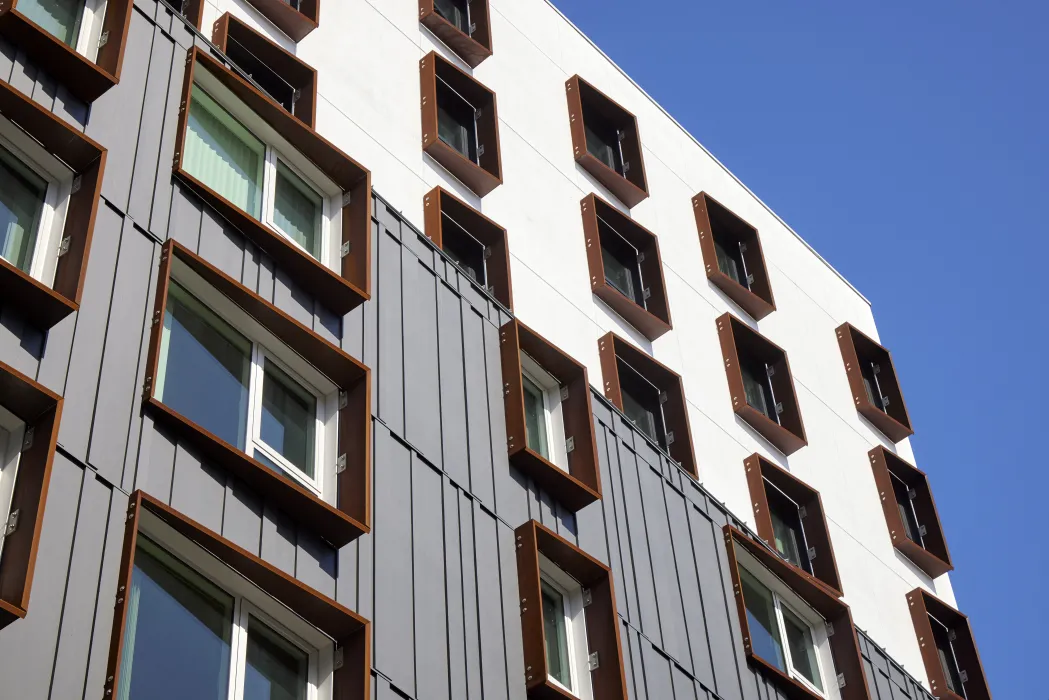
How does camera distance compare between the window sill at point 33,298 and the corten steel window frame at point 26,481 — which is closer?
the corten steel window frame at point 26,481

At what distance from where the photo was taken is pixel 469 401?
16.7 m

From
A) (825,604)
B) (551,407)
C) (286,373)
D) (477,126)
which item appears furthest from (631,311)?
(286,373)

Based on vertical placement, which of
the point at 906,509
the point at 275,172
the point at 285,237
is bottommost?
the point at 285,237

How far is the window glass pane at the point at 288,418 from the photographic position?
13867mm

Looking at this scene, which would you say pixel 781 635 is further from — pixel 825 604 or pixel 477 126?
pixel 477 126

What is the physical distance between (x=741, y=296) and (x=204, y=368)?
53.3ft

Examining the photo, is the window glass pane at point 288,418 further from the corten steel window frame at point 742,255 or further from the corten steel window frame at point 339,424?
the corten steel window frame at point 742,255

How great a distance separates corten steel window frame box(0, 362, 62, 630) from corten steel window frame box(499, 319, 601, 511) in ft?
22.2

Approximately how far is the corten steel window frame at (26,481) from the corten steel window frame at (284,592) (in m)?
0.77

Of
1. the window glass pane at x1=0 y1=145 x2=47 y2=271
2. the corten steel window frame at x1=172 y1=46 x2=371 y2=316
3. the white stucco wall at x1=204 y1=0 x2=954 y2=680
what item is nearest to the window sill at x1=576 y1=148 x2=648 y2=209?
the white stucco wall at x1=204 y1=0 x2=954 y2=680

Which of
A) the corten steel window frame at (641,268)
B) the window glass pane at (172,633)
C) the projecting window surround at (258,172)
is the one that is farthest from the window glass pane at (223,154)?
the corten steel window frame at (641,268)

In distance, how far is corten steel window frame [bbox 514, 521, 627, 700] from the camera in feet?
48.0

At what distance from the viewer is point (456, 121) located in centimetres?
2355

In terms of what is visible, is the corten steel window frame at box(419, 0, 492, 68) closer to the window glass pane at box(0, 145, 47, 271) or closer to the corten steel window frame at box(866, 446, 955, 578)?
the corten steel window frame at box(866, 446, 955, 578)
